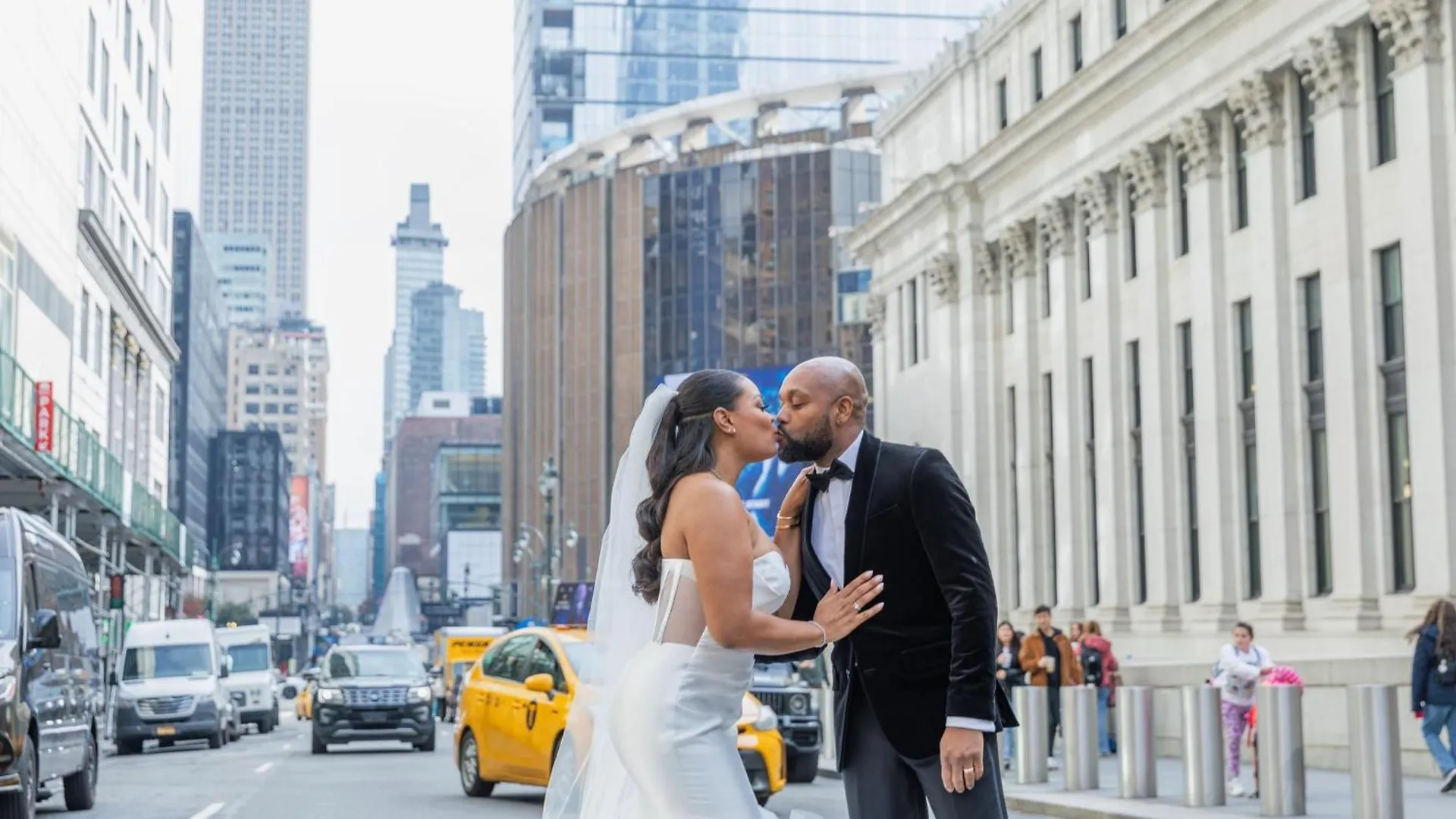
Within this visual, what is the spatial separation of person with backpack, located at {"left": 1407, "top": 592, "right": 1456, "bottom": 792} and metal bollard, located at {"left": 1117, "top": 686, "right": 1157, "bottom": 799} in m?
2.59

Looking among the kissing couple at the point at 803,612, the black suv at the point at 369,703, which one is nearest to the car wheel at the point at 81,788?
the black suv at the point at 369,703

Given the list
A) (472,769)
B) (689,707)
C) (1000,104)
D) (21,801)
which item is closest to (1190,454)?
(1000,104)

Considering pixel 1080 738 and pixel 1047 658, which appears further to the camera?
pixel 1047 658

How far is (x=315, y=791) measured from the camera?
66.1 ft

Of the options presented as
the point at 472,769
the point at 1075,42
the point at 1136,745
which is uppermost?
the point at 1075,42

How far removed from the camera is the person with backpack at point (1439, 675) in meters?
18.5

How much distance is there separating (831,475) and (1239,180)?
30.6 meters

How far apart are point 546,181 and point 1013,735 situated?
99071 millimetres

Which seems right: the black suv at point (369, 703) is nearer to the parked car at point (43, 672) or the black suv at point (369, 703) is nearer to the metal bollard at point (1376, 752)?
the parked car at point (43, 672)

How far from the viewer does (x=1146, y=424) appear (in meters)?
37.7

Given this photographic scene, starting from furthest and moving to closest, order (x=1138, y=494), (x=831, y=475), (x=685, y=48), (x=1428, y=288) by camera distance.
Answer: (x=685, y=48)
(x=1138, y=494)
(x=1428, y=288)
(x=831, y=475)

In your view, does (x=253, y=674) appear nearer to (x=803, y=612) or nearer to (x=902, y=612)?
(x=803, y=612)

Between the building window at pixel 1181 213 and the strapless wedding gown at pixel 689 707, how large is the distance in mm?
32838

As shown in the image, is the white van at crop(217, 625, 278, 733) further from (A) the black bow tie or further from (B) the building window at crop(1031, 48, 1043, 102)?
(A) the black bow tie
